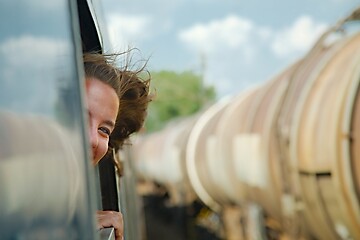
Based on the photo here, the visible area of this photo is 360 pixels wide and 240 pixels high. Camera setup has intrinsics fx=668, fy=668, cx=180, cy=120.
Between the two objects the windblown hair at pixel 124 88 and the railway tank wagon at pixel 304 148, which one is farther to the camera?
the railway tank wagon at pixel 304 148

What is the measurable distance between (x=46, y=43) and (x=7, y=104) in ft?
0.55

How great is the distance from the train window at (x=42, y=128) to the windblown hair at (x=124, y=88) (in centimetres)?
45

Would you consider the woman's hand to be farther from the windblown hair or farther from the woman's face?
the windblown hair

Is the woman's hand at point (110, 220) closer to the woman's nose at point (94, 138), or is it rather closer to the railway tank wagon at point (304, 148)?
the woman's nose at point (94, 138)

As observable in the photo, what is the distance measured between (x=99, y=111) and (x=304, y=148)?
281 cm

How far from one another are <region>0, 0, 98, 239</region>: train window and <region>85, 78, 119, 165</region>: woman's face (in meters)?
0.38

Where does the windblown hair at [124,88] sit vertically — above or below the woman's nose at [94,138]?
above

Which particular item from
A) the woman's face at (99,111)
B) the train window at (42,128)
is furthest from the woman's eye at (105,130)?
the train window at (42,128)

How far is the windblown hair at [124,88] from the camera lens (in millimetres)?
1494

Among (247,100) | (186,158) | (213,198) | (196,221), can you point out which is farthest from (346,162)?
(196,221)

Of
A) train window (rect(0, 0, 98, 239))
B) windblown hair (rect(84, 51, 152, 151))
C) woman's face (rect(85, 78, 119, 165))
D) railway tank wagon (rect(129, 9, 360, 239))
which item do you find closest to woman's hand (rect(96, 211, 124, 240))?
woman's face (rect(85, 78, 119, 165))

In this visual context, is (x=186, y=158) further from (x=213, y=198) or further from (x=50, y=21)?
(x=50, y=21)

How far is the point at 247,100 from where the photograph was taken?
23.5 ft

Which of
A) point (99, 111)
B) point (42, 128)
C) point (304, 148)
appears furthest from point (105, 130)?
point (304, 148)
